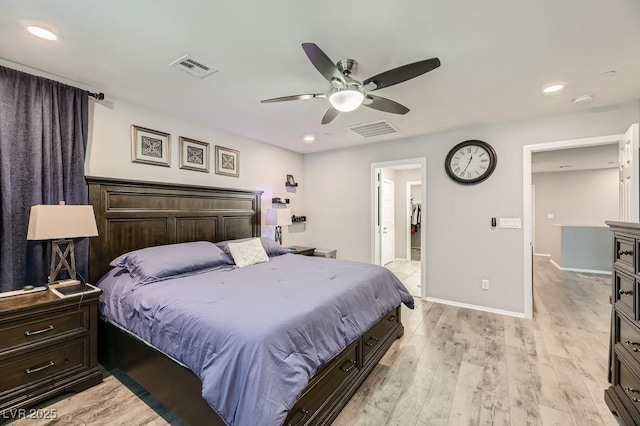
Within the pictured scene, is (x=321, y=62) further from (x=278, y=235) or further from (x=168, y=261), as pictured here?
(x=278, y=235)

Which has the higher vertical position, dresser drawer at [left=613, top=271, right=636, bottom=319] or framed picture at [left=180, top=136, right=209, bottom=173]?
framed picture at [left=180, top=136, right=209, bottom=173]

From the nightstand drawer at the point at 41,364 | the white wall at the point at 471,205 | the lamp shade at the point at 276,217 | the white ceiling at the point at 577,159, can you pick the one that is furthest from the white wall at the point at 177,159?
the white ceiling at the point at 577,159

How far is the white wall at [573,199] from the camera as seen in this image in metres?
6.96

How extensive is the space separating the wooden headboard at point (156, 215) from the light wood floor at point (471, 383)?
1.17 metres

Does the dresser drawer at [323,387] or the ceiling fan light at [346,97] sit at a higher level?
the ceiling fan light at [346,97]

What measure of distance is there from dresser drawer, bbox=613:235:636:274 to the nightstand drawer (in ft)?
12.2

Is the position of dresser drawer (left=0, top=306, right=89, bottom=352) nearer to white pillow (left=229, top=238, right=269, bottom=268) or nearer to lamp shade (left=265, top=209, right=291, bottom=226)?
white pillow (left=229, top=238, right=269, bottom=268)

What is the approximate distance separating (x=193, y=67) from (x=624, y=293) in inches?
134

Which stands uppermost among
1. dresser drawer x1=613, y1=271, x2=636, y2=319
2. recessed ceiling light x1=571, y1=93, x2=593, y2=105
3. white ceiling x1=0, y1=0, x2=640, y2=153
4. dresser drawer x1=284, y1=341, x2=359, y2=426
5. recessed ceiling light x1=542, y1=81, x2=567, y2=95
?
white ceiling x1=0, y1=0, x2=640, y2=153

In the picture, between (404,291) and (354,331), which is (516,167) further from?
(354,331)

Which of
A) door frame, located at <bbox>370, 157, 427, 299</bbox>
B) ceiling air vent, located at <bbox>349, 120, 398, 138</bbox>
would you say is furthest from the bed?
ceiling air vent, located at <bbox>349, 120, 398, 138</bbox>

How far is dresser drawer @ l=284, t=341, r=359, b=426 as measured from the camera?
151 centimetres

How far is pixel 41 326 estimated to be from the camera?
193 cm

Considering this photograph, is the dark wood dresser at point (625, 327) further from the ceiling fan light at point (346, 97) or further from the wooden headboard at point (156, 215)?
the wooden headboard at point (156, 215)
